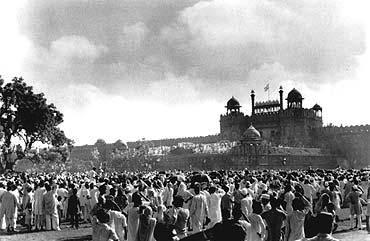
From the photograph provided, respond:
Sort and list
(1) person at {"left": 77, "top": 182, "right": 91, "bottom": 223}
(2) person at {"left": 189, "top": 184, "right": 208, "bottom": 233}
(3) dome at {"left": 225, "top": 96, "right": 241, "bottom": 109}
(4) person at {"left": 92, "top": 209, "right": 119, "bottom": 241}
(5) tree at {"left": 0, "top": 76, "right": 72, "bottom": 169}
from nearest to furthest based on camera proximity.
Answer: (4) person at {"left": 92, "top": 209, "right": 119, "bottom": 241} → (2) person at {"left": 189, "top": 184, "right": 208, "bottom": 233} → (1) person at {"left": 77, "top": 182, "right": 91, "bottom": 223} → (5) tree at {"left": 0, "top": 76, "right": 72, "bottom": 169} → (3) dome at {"left": 225, "top": 96, "right": 241, "bottom": 109}

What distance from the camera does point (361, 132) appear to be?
68.9 meters

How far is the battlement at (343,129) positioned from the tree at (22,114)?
139 feet

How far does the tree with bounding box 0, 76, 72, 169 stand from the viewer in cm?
4522

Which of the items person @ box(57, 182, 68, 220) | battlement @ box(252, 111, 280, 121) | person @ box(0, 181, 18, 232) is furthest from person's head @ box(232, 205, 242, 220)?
battlement @ box(252, 111, 280, 121)

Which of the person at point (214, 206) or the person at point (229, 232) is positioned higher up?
the person at point (229, 232)

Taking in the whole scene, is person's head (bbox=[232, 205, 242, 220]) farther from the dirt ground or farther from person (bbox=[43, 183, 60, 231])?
person (bbox=[43, 183, 60, 231])

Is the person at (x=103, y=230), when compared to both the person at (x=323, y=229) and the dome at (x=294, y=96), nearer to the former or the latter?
the person at (x=323, y=229)

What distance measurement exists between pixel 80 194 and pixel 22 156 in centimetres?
2972

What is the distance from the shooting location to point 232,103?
86.2 m

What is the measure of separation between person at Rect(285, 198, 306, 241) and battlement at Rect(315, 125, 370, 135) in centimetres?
6341

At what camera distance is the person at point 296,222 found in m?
9.10

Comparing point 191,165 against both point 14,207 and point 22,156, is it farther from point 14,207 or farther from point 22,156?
point 14,207

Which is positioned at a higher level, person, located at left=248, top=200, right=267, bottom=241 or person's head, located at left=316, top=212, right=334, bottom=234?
person's head, located at left=316, top=212, right=334, bottom=234

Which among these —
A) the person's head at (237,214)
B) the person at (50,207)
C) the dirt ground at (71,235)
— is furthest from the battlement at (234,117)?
the person's head at (237,214)
